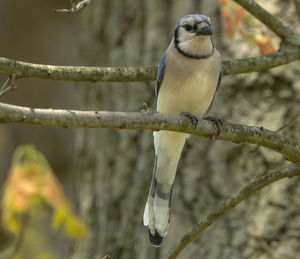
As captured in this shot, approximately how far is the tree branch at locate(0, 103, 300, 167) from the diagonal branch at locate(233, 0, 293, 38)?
25.6 inches

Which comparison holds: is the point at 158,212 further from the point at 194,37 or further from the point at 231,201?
the point at 194,37

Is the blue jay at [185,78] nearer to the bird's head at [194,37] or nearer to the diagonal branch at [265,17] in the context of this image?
the bird's head at [194,37]

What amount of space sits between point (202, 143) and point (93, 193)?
975mm

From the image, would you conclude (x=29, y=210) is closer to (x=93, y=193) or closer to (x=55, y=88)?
(x=93, y=193)

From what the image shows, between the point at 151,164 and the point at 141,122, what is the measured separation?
1.87 meters

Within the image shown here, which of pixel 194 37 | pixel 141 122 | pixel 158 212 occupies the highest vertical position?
pixel 141 122

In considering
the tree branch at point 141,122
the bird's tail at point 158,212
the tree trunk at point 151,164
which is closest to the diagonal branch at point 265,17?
the tree branch at point 141,122

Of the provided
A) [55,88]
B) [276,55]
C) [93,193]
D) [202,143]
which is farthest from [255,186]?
[55,88]

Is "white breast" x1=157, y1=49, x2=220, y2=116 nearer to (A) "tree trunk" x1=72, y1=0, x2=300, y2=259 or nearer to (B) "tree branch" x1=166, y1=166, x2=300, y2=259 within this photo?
(A) "tree trunk" x1=72, y1=0, x2=300, y2=259

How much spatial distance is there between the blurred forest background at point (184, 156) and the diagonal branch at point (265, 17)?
45 cm

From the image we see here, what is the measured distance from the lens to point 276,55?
3.22m

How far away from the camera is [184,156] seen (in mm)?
4180

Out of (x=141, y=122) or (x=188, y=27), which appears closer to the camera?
(x=141, y=122)

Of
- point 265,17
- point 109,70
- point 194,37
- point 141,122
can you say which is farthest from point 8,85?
point 265,17
